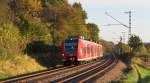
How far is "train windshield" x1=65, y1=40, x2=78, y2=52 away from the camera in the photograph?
52.4m

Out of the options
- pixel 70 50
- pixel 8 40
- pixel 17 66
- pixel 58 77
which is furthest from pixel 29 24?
pixel 58 77

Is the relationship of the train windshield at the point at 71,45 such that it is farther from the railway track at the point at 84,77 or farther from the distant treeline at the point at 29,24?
the railway track at the point at 84,77

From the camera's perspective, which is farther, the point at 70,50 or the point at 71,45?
the point at 70,50

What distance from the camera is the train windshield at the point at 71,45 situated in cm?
5244

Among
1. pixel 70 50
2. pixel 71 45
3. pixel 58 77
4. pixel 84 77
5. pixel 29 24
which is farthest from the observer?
pixel 29 24

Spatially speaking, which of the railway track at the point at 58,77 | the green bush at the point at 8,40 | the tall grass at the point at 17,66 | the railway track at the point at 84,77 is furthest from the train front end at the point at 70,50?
the railway track at the point at 58,77

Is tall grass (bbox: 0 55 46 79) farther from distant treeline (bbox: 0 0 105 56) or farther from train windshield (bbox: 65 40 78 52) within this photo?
train windshield (bbox: 65 40 78 52)

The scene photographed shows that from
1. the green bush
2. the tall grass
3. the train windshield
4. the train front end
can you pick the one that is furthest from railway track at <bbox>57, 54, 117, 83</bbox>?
the train windshield

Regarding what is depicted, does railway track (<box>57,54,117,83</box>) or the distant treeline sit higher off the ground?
the distant treeline

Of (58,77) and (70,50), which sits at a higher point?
(70,50)

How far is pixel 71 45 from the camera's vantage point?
52438 mm

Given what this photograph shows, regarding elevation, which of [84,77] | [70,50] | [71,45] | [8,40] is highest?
[8,40]

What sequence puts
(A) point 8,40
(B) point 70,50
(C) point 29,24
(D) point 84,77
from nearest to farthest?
(D) point 84,77
(A) point 8,40
(B) point 70,50
(C) point 29,24

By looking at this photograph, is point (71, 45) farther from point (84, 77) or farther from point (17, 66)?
point (84, 77)
